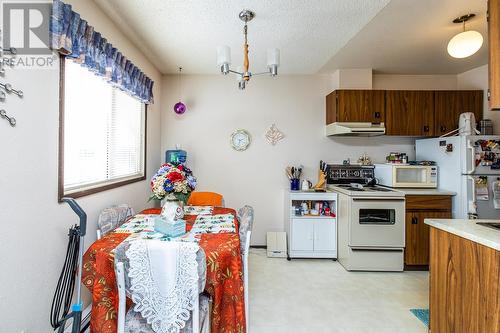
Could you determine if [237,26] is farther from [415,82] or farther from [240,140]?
[415,82]

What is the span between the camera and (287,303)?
251 centimetres

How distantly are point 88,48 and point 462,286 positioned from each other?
9.35ft

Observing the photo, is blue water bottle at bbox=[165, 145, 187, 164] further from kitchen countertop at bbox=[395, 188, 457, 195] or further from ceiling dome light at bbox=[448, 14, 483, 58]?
ceiling dome light at bbox=[448, 14, 483, 58]

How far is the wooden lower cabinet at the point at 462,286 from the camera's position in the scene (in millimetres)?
1396

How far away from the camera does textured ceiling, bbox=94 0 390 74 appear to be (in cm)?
220

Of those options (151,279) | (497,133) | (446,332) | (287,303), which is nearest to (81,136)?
(151,279)

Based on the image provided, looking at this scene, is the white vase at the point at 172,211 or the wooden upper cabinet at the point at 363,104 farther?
the wooden upper cabinet at the point at 363,104

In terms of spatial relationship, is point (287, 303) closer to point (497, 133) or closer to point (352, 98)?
point (352, 98)

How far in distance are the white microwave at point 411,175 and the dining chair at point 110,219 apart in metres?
3.16

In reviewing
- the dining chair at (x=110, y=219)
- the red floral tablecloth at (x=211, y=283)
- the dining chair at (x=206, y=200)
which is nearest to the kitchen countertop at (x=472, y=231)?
the red floral tablecloth at (x=211, y=283)

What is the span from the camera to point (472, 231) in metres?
1.55

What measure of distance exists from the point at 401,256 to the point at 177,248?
9.63 feet
